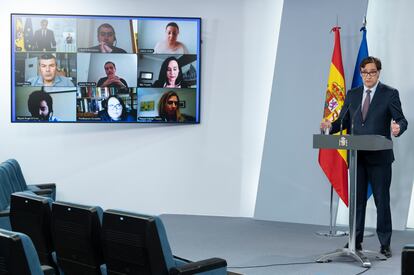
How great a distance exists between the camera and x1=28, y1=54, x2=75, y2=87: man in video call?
8.24 metres

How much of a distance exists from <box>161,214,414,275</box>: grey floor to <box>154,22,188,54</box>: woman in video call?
7.27ft

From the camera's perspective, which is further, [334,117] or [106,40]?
[106,40]

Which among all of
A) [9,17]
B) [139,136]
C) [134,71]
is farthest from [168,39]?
[9,17]

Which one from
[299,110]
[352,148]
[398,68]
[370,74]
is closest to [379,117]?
[370,74]

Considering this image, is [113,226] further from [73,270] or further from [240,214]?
[240,214]

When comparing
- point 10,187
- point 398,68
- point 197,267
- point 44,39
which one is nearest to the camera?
point 197,267

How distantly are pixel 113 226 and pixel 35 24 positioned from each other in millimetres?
5419

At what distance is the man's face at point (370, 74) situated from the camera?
567cm

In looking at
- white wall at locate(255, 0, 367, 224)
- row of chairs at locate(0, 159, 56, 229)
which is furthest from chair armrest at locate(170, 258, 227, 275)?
white wall at locate(255, 0, 367, 224)

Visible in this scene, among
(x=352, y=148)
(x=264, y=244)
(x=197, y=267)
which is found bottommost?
(x=264, y=244)

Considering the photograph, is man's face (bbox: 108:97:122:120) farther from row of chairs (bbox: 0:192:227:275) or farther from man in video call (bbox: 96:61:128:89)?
row of chairs (bbox: 0:192:227:275)

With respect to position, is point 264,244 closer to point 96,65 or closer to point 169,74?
point 169,74

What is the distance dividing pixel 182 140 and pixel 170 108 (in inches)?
21.4

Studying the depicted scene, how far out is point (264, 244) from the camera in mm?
6688
